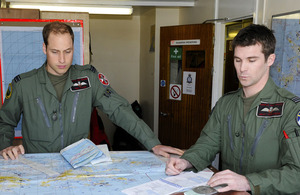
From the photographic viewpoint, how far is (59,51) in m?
2.11

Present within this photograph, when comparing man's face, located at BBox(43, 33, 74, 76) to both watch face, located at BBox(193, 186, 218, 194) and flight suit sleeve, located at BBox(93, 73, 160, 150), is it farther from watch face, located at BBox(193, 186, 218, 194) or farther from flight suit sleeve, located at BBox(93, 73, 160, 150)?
watch face, located at BBox(193, 186, 218, 194)

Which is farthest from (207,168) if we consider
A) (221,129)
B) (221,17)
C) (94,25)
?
(94,25)

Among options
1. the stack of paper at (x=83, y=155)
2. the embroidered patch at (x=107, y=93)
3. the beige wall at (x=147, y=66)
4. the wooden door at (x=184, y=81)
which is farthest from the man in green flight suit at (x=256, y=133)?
the beige wall at (x=147, y=66)

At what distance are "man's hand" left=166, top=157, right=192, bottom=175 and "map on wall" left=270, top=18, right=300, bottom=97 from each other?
1.21 meters

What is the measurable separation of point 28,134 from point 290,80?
1972mm

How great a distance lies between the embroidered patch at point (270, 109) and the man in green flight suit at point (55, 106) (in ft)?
2.32

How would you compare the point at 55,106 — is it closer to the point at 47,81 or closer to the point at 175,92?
the point at 47,81

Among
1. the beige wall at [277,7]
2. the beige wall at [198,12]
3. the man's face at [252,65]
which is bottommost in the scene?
the man's face at [252,65]

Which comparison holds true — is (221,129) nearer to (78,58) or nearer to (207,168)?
(207,168)

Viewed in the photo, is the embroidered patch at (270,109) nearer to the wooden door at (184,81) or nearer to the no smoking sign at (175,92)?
the wooden door at (184,81)

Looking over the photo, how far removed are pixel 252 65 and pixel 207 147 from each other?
544 mm

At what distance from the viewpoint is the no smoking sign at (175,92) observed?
465 centimetres

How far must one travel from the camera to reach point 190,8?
5.02 m

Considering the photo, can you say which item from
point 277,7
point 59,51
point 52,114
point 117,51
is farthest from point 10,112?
point 117,51
